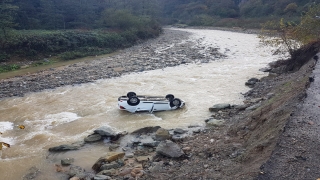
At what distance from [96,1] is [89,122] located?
171 ft

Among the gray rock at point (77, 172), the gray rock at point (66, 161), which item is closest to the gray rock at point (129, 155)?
the gray rock at point (77, 172)

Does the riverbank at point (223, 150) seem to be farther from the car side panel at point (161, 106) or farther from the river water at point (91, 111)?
the car side panel at point (161, 106)

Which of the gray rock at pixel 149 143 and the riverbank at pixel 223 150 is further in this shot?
the gray rock at pixel 149 143

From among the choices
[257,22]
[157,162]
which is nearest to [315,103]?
[157,162]

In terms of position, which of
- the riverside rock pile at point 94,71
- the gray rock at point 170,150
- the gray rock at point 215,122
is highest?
the gray rock at point 170,150

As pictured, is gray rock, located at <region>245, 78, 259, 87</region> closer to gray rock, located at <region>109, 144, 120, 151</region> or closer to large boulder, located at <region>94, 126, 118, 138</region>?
large boulder, located at <region>94, 126, 118, 138</region>

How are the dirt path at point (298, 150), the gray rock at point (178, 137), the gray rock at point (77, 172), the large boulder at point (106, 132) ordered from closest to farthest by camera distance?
the dirt path at point (298, 150) → the gray rock at point (77, 172) → the gray rock at point (178, 137) → the large boulder at point (106, 132)

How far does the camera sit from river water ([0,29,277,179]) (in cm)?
1059

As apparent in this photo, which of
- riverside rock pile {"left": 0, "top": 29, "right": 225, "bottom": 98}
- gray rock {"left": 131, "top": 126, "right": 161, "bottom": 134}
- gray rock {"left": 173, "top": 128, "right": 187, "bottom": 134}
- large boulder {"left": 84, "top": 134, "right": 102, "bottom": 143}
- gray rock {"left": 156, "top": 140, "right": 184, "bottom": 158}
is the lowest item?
riverside rock pile {"left": 0, "top": 29, "right": 225, "bottom": 98}

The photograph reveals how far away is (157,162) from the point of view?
29.1 ft

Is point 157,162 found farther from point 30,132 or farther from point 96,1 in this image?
point 96,1

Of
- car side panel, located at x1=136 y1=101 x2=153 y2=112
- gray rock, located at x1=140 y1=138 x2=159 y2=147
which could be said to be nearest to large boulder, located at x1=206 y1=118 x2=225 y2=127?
gray rock, located at x1=140 y1=138 x2=159 y2=147

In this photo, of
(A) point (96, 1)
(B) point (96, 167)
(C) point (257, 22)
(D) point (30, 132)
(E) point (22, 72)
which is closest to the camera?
(B) point (96, 167)

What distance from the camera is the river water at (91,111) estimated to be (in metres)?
10.6
